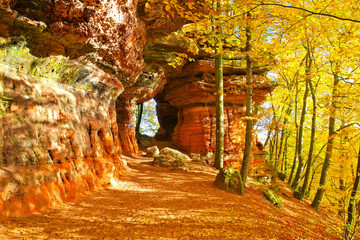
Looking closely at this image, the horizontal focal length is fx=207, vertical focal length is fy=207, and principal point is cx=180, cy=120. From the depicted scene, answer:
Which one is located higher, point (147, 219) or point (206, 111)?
point (206, 111)

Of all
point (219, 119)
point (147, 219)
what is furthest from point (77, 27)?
point (219, 119)

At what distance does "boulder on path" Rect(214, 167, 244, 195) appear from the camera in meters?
7.56

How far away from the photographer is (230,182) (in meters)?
7.65

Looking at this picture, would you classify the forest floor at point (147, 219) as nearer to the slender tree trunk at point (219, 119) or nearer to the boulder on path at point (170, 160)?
the boulder on path at point (170, 160)

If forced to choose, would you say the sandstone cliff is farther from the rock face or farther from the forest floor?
the rock face

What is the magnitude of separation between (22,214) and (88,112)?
3742 mm

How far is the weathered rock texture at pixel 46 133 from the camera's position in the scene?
12.2ft

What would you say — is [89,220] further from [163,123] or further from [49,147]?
[163,123]

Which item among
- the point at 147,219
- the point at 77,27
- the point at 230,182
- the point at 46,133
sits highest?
the point at 77,27

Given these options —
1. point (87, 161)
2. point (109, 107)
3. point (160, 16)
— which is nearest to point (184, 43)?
point (160, 16)

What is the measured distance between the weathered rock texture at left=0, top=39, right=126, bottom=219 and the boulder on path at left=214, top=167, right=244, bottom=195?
3842 mm

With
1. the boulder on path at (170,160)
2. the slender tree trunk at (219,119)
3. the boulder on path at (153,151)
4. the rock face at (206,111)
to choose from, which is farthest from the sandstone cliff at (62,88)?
the rock face at (206,111)

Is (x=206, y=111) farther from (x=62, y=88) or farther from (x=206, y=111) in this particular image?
(x=62, y=88)

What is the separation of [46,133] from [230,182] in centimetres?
606
